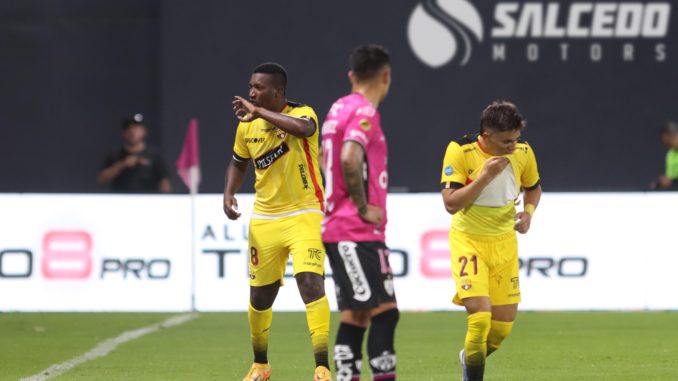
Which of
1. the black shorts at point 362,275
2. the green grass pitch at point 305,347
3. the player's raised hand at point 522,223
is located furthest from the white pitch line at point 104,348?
the player's raised hand at point 522,223

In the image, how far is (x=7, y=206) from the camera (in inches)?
642

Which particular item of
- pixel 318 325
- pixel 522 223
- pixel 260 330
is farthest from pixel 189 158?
pixel 522 223

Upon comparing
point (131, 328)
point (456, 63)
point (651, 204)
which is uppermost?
point (456, 63)

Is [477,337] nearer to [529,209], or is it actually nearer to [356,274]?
[529,209]

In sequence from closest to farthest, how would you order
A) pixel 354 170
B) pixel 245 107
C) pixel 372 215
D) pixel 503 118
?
pixel 354 170
pixel 372 215
pixel 503 118
pixel 245 107

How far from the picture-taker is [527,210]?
966cm

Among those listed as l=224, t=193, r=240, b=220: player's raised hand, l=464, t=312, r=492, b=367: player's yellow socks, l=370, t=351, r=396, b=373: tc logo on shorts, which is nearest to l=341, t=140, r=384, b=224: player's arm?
l=370, t=351, r=396, b=373: tc logo on shorts

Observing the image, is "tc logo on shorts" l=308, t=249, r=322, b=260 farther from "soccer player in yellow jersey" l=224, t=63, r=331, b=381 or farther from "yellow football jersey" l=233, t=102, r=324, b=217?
Answer: "yellow football jersey" l=233, t=102, r=324, b=217

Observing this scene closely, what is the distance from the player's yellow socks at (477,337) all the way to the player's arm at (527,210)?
602mm

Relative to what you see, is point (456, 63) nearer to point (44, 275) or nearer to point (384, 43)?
point (384, 43)

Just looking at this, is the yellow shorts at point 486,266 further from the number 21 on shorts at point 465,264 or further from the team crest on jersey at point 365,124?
the team crest on jersey at point 365,124

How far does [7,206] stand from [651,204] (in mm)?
7198

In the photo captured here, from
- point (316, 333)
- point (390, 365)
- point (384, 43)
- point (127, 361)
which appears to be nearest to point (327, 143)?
point (390, 365)

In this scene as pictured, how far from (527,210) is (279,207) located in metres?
1.73
